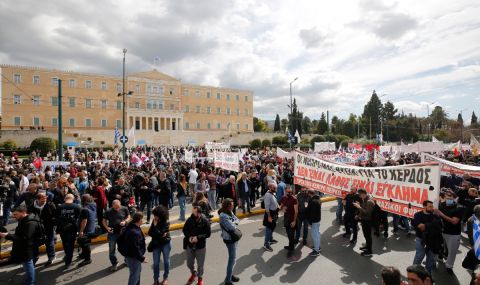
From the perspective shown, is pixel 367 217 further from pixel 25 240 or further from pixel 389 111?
pixel 389 111

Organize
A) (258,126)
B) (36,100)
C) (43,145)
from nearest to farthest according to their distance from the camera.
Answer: (43,145)
(36,100)
(258,126)

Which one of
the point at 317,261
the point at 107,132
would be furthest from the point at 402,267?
the point at 107,132

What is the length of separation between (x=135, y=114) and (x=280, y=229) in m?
65.7

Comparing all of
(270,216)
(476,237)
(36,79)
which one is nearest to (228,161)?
(270,216)

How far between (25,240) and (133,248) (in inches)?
85.3

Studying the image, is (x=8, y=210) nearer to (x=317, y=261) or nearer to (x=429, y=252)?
(x=317, y=261)

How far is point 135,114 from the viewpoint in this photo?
69625mm

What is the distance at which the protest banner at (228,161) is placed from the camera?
13.9 meters

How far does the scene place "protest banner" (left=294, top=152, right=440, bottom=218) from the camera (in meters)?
6.51

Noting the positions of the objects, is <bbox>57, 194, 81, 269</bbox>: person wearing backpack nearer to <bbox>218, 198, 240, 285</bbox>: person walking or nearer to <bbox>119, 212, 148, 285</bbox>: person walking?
<bbox>119, 212, 148, 285</bbox>: person walking

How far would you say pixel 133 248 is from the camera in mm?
5289

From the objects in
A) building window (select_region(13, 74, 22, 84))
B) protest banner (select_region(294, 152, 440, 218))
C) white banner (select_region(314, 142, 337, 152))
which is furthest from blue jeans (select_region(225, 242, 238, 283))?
building window (select_region(13, 74, 22, 84))

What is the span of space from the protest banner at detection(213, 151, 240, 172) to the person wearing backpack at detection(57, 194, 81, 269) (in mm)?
7754

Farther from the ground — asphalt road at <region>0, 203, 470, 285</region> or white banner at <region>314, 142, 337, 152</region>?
white banner at <region>314, 142, 337, 152</region>
